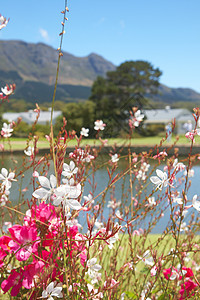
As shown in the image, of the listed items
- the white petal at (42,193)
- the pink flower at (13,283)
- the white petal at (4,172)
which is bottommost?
the pink flower at (13,283)

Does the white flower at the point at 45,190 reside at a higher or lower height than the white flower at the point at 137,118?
lower

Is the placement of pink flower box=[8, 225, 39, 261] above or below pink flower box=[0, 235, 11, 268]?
above

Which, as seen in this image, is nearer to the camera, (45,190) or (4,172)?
(45,190)

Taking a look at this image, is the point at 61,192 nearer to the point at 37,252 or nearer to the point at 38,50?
the point at 37,252

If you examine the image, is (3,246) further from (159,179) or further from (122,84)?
(122,84)

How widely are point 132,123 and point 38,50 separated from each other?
147529 millimetres

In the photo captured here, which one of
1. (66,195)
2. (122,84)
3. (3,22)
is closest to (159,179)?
(66,195)

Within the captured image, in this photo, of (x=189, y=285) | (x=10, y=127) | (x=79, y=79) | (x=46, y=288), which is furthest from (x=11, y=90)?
(x=79, y=79)

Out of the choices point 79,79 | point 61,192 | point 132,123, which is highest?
point 79,79

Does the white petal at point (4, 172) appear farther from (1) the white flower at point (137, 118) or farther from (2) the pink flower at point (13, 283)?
(1) the white flower at point (137, 118)

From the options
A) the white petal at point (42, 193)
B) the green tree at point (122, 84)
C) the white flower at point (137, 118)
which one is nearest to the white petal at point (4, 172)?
the white petal at point (42, 193)

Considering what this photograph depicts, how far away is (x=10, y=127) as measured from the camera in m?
1.40

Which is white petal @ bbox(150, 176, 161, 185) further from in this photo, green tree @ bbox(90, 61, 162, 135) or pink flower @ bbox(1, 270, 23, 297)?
green tree @ bbox(90, 61, 162, 135)

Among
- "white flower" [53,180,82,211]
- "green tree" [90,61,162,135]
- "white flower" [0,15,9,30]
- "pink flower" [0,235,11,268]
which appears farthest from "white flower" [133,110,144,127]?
"green tree" [90,61,162,135]
